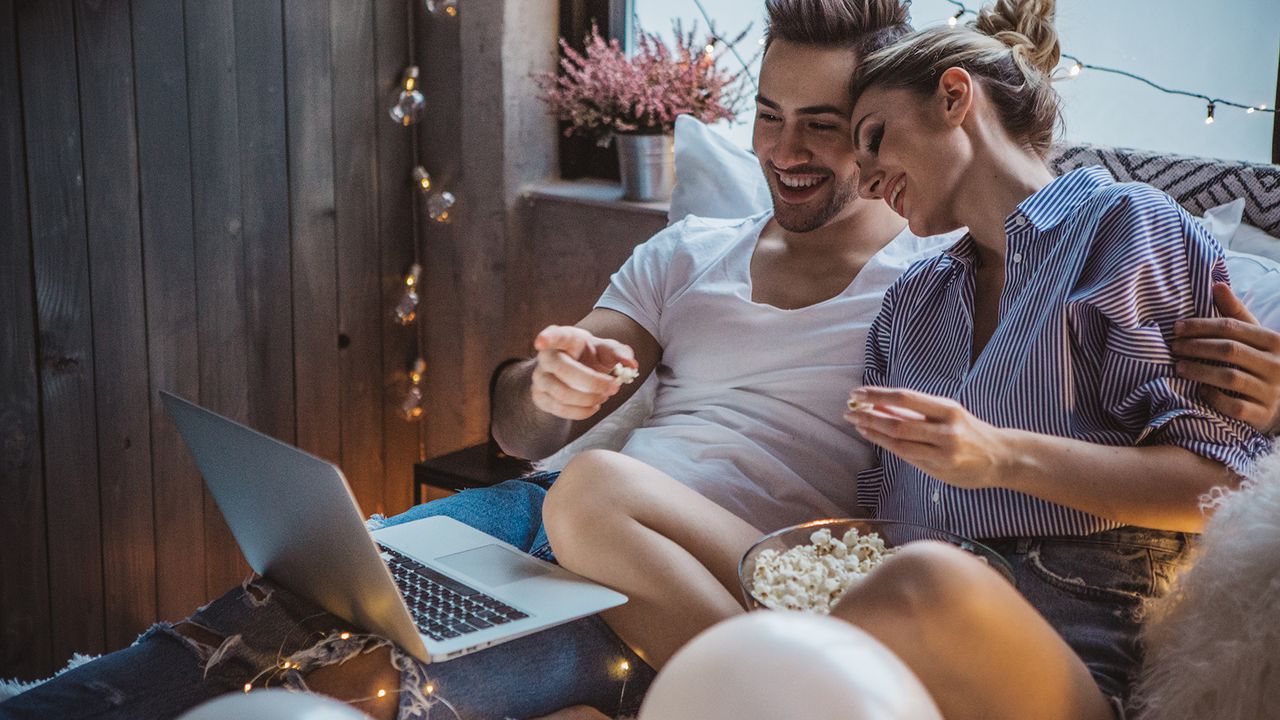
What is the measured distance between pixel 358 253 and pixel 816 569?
1675 millimetres

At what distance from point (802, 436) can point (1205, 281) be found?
58 cm

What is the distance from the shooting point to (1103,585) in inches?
48.3

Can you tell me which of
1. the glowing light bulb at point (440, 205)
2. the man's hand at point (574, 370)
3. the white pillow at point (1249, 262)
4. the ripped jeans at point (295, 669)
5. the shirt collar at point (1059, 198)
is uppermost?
the shirt collar at point (1059, 198)

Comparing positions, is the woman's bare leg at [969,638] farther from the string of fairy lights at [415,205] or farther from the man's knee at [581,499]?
the string of fairy lights at [415,205]

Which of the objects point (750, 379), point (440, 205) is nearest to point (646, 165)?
point (440, 205)

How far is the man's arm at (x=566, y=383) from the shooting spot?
1.43 m

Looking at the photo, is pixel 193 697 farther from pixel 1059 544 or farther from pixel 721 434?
pixel 1059 544

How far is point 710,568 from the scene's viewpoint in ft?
4.53

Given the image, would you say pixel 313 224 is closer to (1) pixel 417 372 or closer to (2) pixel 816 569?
(1) pixel 417 372

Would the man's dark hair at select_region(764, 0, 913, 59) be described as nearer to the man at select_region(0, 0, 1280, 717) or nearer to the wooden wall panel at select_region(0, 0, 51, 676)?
the man at select_region(0, 0, 1280, 717)

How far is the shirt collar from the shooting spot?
138 centimetres

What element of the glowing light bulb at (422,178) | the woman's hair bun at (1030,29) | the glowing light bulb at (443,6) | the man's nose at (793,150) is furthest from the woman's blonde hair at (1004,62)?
the glowing light bulb at (422,178)

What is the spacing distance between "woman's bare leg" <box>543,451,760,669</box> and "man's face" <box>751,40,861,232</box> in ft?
1.80

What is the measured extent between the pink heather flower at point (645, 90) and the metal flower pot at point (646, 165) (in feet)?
0.07
